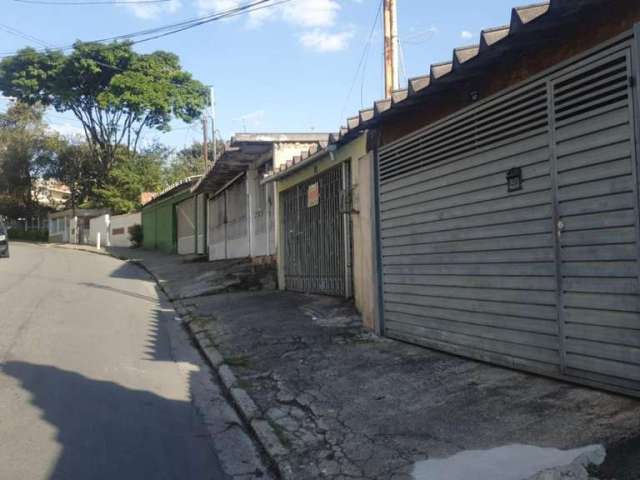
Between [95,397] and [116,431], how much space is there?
40.2 inches

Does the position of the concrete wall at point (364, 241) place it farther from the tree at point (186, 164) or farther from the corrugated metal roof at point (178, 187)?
the tree at point (186, 164)

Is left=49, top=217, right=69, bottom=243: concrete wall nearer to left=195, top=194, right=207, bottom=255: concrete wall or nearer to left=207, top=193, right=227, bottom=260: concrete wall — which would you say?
left=195, top=194, right=207, bottom=255: concrete wall

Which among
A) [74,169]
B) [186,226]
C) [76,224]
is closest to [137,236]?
[76,224]

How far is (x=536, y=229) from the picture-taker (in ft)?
16.0

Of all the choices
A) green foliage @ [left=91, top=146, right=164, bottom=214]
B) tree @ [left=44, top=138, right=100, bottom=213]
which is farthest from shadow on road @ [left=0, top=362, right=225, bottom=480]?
tree @ [left=44, top=138, right=100, bottom=213]

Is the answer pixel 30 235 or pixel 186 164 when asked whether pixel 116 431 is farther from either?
pixel 30 235

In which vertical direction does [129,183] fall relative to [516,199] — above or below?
above

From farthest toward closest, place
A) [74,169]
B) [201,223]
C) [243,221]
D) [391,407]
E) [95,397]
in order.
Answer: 1. [74,169]
2. [201,223]
3. [243,221]
4. [95,397]
5. [391,407]

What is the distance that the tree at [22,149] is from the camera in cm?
4072

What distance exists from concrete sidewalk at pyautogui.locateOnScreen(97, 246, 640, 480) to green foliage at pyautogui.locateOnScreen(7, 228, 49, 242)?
1684 inches

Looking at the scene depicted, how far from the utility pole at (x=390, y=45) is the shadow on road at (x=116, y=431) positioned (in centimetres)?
816

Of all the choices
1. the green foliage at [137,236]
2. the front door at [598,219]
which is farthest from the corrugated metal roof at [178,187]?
the front door at [598,219]

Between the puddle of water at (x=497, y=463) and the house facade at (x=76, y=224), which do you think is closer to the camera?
the puddle of water at (x=497, y=463)

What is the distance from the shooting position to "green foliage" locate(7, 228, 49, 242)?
45.9 metres
